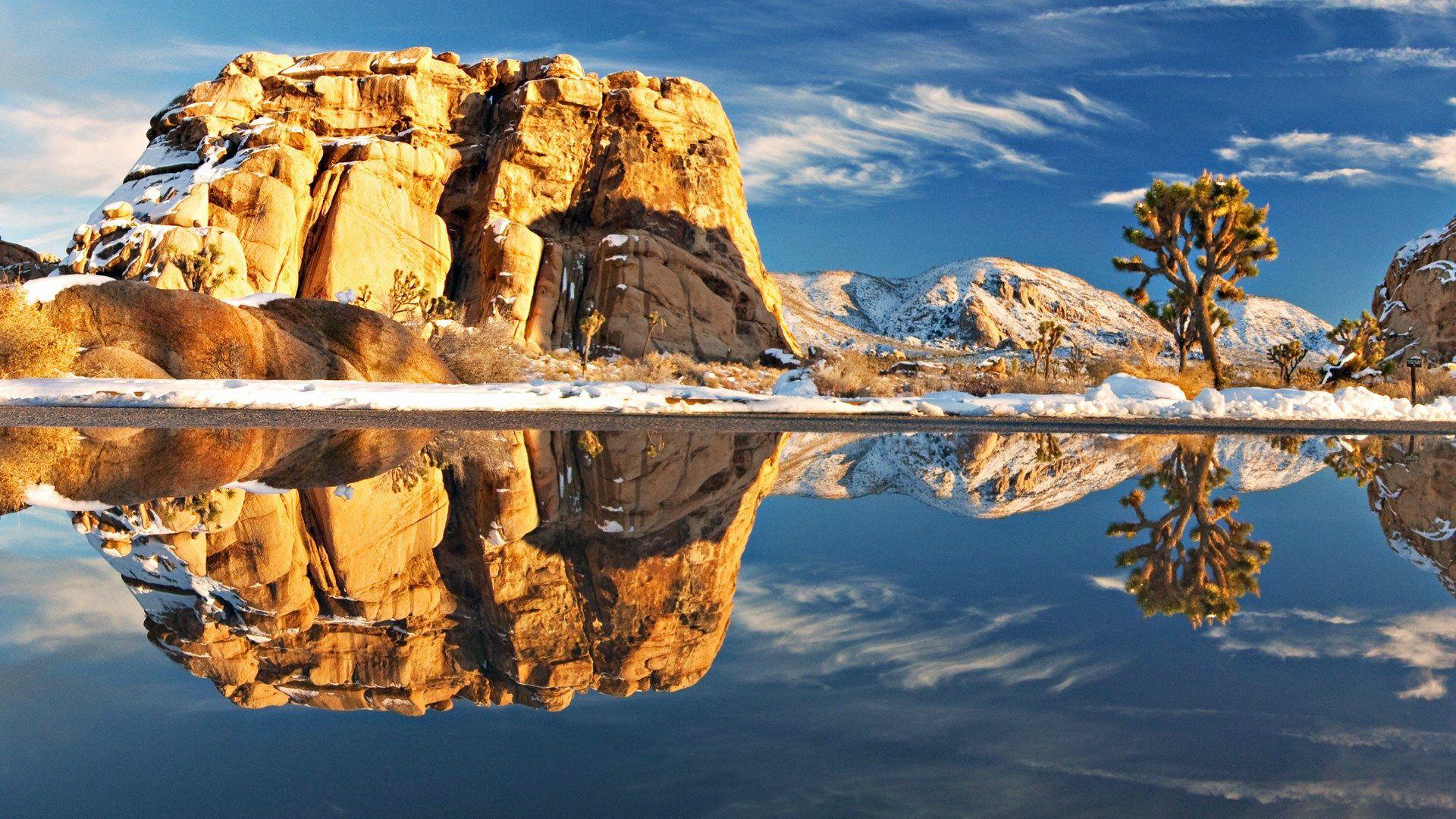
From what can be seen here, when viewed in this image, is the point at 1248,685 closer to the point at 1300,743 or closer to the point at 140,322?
the point at 1300,743

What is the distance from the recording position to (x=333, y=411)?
725 inches

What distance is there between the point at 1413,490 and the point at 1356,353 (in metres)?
33.0

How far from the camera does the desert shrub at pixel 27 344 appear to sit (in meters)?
20.1

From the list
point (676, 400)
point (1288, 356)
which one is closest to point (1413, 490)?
point (676, 400)

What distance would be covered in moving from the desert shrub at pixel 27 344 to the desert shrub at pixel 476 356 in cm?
1029

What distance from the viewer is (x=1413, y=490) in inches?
382

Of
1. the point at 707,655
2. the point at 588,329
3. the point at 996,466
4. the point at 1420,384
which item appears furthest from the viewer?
the point at 588,329

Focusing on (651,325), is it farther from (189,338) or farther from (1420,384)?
(1420,384)

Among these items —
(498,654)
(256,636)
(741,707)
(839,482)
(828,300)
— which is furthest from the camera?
(828,300)

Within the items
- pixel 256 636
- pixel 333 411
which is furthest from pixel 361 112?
pixel 256 636

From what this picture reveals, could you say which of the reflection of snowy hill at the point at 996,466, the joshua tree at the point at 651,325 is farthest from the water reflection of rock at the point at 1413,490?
the joshua tree at the point at 651,325

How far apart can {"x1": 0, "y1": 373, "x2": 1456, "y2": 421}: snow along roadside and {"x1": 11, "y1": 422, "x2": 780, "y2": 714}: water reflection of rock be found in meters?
9.24

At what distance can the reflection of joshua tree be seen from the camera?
471 cm

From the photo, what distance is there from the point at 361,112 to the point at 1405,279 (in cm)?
4985
